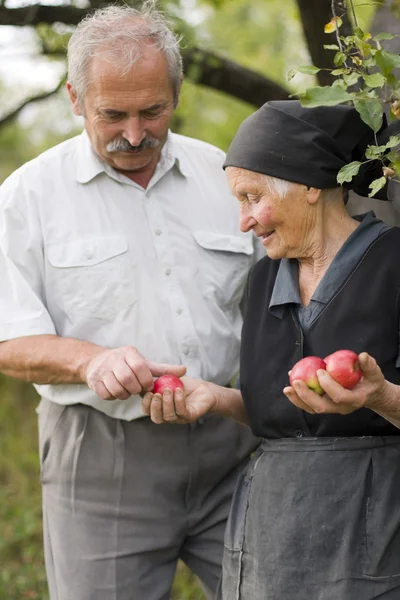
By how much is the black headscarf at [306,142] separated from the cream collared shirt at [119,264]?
69 cm

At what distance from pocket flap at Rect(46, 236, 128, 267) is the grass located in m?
2.75

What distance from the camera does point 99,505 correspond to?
3.51 metres

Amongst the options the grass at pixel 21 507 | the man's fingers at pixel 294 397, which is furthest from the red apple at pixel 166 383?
the grass at pixel 21 507

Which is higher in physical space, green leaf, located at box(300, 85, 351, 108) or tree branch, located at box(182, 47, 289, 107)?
green leaf, located at box(300, 85, 351, 108)

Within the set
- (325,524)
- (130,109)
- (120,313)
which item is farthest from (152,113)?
(325,524)

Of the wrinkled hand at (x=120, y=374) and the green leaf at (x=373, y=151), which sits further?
A: the wrinkled hand at (x=120, y=374)

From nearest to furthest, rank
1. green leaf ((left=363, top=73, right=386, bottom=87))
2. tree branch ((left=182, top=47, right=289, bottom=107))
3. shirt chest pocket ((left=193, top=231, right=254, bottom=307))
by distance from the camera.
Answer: green leaf ((left=363, top=73, right=386, bottom=87)) → shirt chest pocket ((left=193, top=231, right=254, bottom=307)) → tree branch ((left=182, top=47, right=289, bottom=107))

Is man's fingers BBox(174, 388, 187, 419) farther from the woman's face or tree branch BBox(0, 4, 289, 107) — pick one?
tree branch BBox(0, 4, 289, 107)

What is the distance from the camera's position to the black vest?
2.77 metres

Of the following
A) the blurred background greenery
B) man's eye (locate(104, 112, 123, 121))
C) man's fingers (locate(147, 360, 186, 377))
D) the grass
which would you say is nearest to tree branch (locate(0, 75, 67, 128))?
the blurred background greenery

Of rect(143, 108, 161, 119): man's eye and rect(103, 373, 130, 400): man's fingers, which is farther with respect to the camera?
rect(143, 108, 161, 119): man's eye

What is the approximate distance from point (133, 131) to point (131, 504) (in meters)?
Answer: 1.30

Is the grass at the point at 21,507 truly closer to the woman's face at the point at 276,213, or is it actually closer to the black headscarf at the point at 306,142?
the woman's face at the point at 276,213

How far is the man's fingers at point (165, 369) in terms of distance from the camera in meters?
3.18
